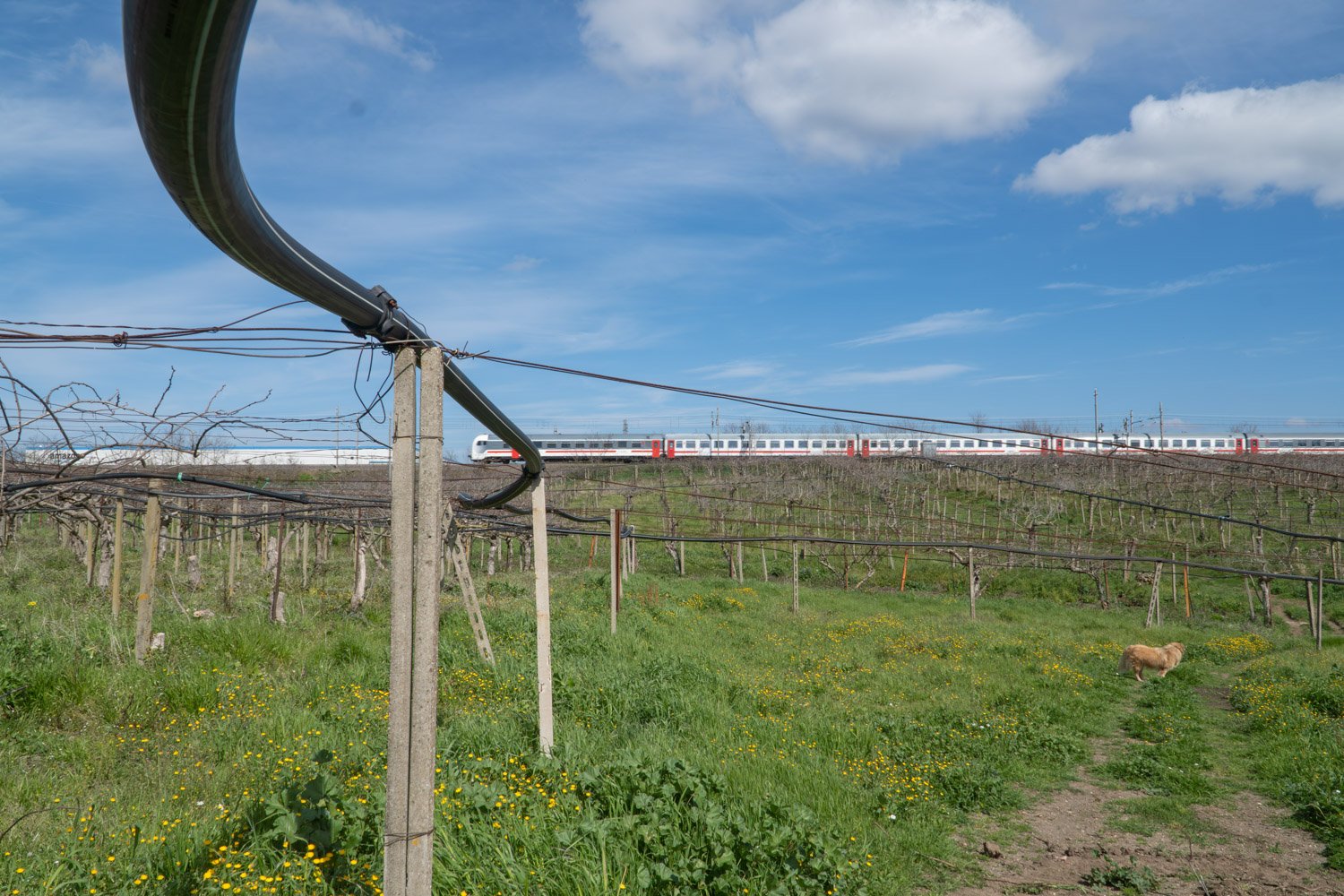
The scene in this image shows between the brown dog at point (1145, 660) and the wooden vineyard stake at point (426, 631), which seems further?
the brown dog at point (1145, 660)

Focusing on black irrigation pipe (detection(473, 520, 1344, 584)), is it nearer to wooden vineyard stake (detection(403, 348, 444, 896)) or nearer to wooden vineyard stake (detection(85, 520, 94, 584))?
wooden vineyard stake (detection(85, 520, 94, 584))

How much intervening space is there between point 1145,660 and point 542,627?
1012cm

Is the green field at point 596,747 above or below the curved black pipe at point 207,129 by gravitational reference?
below

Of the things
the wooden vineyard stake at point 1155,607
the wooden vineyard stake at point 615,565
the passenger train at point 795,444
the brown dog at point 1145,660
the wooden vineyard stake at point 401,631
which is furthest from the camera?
the passenger train at point 795,444

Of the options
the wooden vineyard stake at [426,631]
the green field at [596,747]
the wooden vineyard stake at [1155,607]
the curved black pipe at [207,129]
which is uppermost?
the curved black pipe at [207,129]

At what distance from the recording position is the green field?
424 centimetres

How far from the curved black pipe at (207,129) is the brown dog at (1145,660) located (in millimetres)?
12956

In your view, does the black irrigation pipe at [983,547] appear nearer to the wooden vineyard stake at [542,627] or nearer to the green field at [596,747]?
the green field at [596,747]

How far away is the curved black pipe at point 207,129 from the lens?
139 cm

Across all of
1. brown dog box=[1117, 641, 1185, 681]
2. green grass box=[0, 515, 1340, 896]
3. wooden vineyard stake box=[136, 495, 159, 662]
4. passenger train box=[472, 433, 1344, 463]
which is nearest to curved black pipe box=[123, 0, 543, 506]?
green grass box=[0, 515, 1340, 896]

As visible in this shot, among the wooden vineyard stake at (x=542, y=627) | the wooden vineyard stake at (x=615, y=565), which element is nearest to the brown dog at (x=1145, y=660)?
the wooden vineyard stake at (x=615, y=565)

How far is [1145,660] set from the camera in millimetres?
12422

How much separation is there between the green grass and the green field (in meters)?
0.03

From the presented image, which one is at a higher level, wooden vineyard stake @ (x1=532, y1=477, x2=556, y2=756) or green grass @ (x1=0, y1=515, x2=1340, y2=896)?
wooden vineyard stake @ (x1=532, y1=477, x2=556, y2=756)
